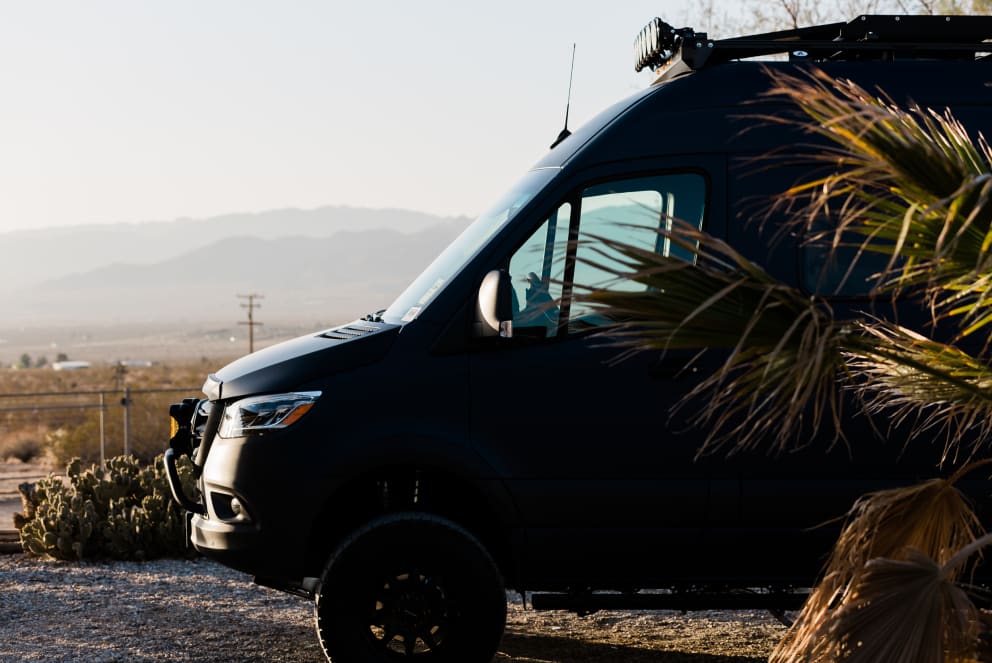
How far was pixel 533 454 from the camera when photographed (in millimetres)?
5422

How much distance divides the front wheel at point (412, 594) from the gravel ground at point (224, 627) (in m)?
1.17

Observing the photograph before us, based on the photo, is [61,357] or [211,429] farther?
[61,357]

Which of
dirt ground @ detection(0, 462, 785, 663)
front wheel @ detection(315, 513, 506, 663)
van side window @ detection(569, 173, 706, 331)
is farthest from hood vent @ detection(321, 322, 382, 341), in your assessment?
dirt ground @ detection(0, 462, 785, 663)

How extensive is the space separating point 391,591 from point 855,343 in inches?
91.6

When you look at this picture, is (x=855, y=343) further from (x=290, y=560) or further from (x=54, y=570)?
(x=54, y=570)

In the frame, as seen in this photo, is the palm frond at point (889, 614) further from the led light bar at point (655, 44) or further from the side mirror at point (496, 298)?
the led light bar at point (655, 44)

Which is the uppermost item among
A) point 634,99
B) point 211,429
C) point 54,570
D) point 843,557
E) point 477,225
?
point 634,99

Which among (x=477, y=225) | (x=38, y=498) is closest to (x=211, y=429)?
(x=477, y=225)

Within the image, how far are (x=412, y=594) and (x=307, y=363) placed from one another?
1.06 meters

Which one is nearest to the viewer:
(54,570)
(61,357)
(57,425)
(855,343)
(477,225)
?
(855,343)

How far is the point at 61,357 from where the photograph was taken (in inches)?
4572

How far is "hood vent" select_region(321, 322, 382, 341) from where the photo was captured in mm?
5609

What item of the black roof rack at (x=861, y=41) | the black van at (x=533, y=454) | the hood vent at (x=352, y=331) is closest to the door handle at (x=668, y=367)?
the black van at (x=533, y=454)

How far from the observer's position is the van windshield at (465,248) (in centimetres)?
555
